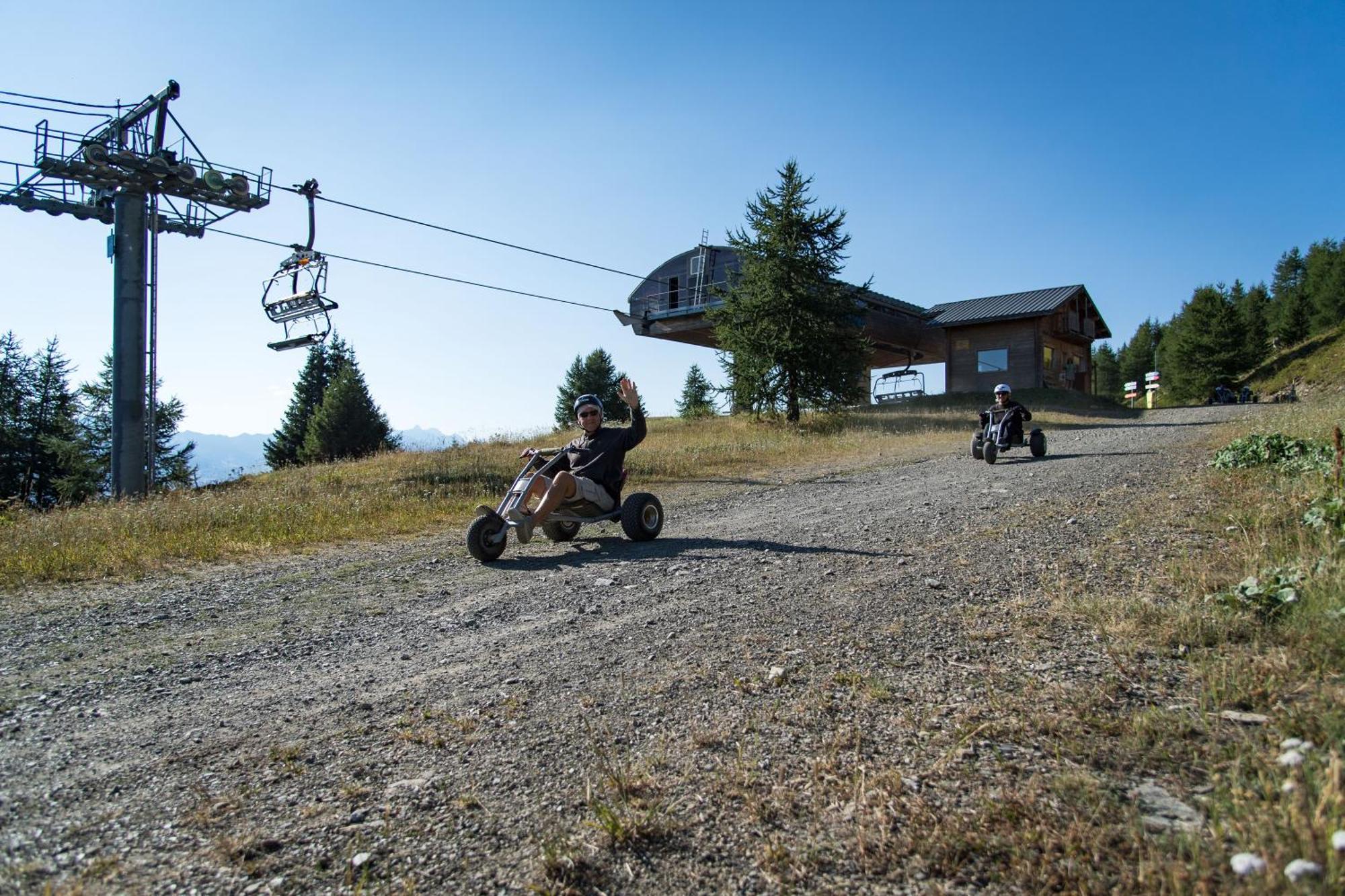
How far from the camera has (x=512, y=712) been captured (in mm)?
3592

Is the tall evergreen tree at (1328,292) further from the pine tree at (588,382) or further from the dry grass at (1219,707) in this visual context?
the dry grass at (1219,707)

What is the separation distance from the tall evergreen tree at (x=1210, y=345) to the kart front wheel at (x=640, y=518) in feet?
187


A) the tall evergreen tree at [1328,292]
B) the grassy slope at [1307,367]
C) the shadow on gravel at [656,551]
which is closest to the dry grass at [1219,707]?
the shadow on gravel at [656,551]

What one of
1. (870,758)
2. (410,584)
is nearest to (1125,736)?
(870,758)

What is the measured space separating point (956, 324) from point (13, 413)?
5347cm

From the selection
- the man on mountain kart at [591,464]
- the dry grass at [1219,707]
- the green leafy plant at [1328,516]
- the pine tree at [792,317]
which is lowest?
the dry grass at [1219,707]

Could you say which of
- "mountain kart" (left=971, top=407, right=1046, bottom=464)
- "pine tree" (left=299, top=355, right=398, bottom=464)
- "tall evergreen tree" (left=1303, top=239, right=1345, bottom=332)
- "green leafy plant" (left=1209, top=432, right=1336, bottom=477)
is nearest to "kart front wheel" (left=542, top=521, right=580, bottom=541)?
"green leafy plant" (left=1209, top=432, right=1336, bottom=477)

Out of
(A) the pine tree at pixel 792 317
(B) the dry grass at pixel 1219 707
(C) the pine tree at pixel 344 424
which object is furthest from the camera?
(C) the pine tree at pixel 344 424

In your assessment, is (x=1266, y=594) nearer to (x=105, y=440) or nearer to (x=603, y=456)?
(x=603, y=456)

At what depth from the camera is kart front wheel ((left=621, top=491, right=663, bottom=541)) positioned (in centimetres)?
848

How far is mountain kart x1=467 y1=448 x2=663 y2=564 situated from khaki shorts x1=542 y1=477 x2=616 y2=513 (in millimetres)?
49

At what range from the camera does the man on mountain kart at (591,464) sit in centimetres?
795

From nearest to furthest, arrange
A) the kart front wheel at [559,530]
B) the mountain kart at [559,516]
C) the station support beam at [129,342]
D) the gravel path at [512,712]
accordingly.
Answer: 1. the gravel path at [512,712]
2. the mountain kart at [559,516]
3. the kart front wheel at [559,530]
4. the station support beam at [129,342]

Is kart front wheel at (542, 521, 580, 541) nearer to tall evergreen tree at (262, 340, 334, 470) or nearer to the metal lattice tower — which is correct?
the metal lattice tower
